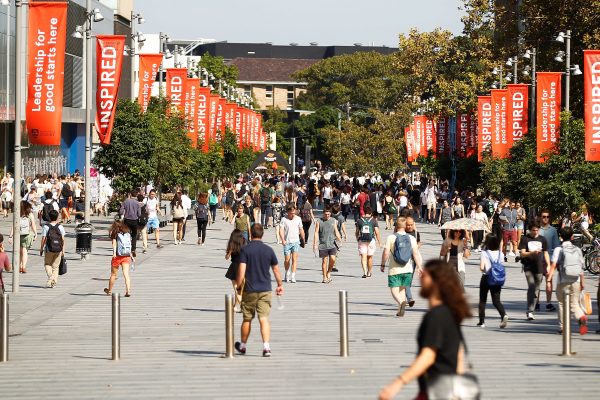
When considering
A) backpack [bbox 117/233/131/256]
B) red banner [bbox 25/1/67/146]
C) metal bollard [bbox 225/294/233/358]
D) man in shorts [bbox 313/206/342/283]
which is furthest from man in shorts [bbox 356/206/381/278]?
metal bollard [bbox 225/294/233/358]

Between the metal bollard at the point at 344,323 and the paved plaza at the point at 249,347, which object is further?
the metal bollard at the point at 344,323

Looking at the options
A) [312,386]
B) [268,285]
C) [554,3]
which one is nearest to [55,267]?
[268,285]

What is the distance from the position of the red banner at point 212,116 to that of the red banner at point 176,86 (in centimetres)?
456

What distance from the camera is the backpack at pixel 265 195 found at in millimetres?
47156

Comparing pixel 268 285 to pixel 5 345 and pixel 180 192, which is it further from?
pixel 180 192

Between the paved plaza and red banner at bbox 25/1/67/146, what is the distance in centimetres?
428

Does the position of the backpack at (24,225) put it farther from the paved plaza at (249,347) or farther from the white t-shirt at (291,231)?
the white t-shirt at (291,231)

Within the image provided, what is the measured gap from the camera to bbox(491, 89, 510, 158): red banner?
49281 millimetres

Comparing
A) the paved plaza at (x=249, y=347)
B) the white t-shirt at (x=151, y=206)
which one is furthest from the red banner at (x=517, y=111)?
the paved plaza at (x=249, y=347)

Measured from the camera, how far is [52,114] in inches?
1223

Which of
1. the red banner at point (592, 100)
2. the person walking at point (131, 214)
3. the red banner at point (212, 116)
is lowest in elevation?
the person walking at point (131, 214)

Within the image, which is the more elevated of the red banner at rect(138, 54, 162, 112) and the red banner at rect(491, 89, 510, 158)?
the red banner at rect(138, 54, 162, 112)

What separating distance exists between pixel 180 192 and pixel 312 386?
2403 cm

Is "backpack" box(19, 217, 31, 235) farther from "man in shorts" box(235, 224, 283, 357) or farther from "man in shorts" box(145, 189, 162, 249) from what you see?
"man in shorts" box(235, 224, 283, 357)
